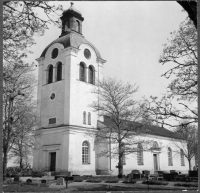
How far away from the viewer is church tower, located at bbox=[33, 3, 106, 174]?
20.1 m

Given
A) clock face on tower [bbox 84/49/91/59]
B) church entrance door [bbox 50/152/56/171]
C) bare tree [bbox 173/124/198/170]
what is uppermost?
clock face on tower [bbox 84/49/91/59]

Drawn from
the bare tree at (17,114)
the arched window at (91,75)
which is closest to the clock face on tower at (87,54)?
the arched window at (91,75)

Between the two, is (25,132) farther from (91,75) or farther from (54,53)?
(54,53)

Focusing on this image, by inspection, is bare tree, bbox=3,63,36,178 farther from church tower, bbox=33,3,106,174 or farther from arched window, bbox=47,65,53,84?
arched window, bbox=47,65,53,84

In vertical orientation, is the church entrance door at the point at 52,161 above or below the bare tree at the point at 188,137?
below

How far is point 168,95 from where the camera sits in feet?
25.7

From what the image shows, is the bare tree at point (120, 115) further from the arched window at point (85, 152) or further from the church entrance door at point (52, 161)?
the church entrance door at point (52, 161)

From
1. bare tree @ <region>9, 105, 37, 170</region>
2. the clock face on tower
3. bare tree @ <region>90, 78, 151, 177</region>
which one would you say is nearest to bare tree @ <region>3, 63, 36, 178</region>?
bare tree @ <region>9, 105, 37, 170</region>

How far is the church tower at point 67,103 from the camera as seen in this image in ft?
66.1

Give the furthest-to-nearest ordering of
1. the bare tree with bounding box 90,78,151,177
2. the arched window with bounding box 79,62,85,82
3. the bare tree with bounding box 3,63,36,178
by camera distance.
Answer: the arched window with bounding box 79,62,85,82 → the bare tree with bounding box 90,78,151,177 → the bare tree with bounding box 3,63,36,178

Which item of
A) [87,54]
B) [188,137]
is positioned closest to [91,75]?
[87,54]

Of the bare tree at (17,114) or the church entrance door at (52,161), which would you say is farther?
the church entrance door at (52,161)

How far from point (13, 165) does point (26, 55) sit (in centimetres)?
1923

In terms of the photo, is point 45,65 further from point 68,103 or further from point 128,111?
point 128,111
